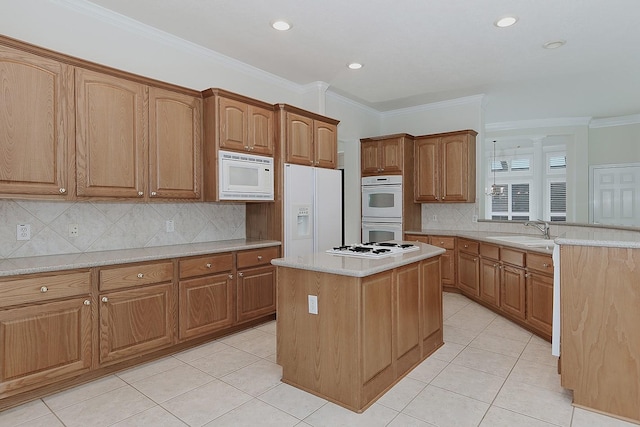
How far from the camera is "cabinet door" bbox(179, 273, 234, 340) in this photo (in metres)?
3.07

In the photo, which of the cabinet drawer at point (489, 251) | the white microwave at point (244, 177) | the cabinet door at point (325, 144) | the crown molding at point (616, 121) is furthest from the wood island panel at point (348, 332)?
the crown molding at point (616, 121)

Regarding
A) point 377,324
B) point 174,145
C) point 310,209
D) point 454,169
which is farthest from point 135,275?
point 454,169

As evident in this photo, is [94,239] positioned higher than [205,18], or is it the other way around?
[205,18]

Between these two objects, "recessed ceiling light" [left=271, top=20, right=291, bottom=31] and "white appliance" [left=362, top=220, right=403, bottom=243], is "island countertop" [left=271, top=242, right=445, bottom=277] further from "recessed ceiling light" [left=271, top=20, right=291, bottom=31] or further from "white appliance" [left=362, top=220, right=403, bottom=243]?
"white appliance" [left=362, top=220, right=403, bottom=243]

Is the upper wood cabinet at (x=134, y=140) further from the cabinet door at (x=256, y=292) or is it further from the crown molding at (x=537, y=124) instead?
the crown molding at (x=537, y=124)

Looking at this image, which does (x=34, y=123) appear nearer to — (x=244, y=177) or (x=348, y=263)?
(x=244, y=177)

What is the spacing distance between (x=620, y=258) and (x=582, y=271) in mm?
201

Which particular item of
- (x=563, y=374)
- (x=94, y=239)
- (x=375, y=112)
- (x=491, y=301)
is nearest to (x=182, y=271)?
(x=94, y=239)

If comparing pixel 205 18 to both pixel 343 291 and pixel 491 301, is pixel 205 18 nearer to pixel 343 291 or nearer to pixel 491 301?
pixel 343 291

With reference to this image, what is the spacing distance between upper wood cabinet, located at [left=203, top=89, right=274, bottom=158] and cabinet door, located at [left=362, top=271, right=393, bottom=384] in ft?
6.51

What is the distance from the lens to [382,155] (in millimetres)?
5543

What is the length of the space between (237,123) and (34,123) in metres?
1.59

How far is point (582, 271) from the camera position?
223cm

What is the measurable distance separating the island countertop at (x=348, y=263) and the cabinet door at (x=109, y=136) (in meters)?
1.42
